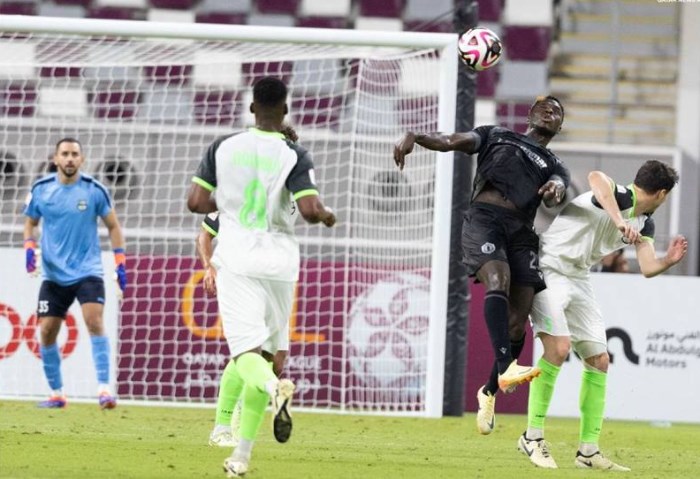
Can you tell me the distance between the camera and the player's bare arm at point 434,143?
25.5 feet

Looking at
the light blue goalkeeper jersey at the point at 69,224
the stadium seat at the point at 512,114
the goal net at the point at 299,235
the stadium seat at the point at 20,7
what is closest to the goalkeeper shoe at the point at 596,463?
the goal net at the point at 299,235

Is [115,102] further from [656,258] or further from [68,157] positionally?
[656,258]

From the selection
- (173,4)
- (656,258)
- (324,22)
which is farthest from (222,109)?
(656,258)

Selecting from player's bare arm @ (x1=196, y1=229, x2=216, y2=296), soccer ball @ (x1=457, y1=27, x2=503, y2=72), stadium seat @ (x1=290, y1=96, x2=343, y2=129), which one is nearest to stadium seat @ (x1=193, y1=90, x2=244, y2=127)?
stadium seat @ (x1=290, y1=96, x2=343, y2=129)

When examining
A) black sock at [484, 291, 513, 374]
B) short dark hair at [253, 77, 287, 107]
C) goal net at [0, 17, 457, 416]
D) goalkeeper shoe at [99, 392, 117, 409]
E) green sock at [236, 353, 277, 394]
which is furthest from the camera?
goal net at [0, 17, 457, 416]

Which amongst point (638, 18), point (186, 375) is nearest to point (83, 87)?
point (186, 375)

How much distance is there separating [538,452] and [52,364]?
475 cm

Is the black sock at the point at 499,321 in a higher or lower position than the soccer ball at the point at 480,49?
lower

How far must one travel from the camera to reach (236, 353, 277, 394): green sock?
669cm

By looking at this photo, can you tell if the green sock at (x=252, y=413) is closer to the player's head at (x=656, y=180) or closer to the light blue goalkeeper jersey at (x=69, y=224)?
the player's head at (x=656, y=180)

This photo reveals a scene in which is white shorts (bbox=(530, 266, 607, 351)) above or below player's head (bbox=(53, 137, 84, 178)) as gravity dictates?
below

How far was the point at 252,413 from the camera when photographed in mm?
6785

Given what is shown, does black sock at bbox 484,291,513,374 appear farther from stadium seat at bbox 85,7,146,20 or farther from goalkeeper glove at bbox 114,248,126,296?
stadium seat at bbox 85,7,146,20

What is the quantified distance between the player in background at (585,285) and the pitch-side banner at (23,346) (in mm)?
5505
